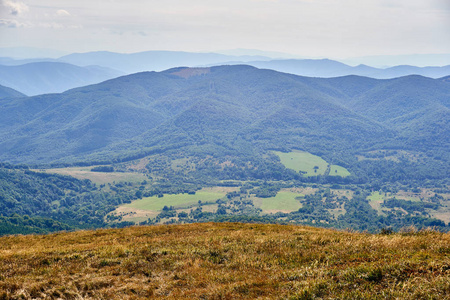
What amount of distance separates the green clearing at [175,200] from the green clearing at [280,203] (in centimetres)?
2572

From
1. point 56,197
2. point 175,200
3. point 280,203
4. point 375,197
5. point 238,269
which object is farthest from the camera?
point 375,197

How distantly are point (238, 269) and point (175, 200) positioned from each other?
163060 mm

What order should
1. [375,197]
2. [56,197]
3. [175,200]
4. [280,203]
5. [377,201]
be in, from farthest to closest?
1. [375,197]
2. [56,197]
3. [175,200]
4. [377,201]
5. [280,203]

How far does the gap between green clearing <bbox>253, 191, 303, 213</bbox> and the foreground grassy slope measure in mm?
138802

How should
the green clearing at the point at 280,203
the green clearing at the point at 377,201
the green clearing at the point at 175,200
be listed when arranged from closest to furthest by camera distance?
the green clearing at the point at 377,201 → the green clearing at the point at 280,203 → the green clearing at the point at 175,200

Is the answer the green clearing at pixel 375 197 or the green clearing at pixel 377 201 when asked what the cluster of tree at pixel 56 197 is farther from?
Answer: the green clearing at pixel 375 197

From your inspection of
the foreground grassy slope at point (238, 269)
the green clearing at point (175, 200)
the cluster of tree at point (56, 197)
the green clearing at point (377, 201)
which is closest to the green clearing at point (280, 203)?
the green clearing at point (175, 200)

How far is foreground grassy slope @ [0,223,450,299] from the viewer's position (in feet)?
33.6

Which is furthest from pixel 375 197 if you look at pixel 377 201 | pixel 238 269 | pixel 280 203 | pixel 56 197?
pixel 238 269

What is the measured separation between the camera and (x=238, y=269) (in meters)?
13.4

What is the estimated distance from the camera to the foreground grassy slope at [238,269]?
1023cm

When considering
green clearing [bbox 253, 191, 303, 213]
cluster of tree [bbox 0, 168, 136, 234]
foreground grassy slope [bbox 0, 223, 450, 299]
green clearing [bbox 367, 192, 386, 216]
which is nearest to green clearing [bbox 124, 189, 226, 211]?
cluster of tree [bbox 0, 168, 136, 234]

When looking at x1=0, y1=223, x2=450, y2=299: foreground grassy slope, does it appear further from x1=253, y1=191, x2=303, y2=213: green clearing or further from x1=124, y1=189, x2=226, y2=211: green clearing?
x1=124, y1=189, x2=226, y2=211: green clearing

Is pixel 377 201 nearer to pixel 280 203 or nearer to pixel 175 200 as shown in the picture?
pixel 280 203
